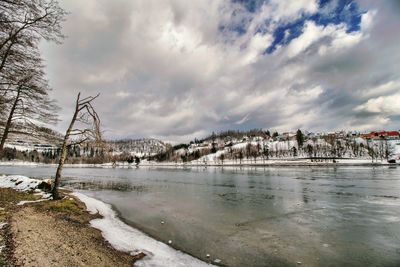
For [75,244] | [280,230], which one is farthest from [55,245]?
[280,230]

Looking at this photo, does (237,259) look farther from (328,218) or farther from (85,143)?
(85,143)

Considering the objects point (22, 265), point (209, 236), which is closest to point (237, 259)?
point (209, 236)

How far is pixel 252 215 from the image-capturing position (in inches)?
659

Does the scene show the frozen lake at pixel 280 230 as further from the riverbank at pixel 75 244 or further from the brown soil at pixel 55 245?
the brown soil at pixel 55 245

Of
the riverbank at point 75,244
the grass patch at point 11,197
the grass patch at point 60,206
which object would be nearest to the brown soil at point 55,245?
the riverbank at point 75,244

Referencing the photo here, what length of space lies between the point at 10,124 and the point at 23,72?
5681 millimetres

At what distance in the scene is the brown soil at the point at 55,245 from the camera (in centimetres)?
680

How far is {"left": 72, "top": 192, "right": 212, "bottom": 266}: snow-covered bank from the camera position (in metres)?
8.70

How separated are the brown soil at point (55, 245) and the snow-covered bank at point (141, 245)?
1.69 ft

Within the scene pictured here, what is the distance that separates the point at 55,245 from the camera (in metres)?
8.12

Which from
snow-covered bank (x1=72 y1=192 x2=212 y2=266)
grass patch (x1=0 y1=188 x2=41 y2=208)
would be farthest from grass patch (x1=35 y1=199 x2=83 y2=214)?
snow-covered bank (x1=72 y1=192 x2=212 y2=266)

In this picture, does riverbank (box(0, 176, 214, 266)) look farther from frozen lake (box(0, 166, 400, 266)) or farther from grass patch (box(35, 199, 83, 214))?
frozen lake (box(0, 166, 400, 266))

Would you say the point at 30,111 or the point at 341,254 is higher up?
the point at 30,111

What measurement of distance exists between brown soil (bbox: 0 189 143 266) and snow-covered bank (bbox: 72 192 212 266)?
52 centimetres
